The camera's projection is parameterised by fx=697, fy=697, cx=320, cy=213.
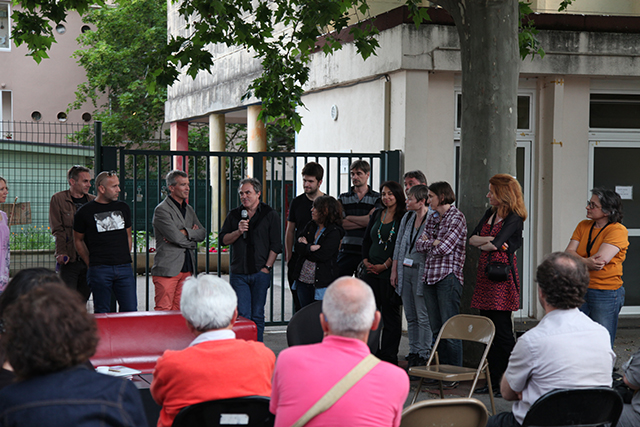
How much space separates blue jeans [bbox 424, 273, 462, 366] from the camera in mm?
6105

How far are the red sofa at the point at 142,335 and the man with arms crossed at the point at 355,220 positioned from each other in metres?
2.22

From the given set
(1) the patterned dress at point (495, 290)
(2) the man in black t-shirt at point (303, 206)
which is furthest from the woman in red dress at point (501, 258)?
(2) the man in black t-shirt at point (303, 206)

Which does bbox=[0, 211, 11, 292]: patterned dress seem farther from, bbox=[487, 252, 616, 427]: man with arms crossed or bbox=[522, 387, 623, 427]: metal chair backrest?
bbox=[522, 387, 623, 427]: metal chair backrest

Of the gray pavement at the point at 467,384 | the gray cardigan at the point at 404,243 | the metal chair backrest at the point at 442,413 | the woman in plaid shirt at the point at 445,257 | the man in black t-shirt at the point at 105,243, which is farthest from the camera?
the man in black t-shirt at the point at 105,243

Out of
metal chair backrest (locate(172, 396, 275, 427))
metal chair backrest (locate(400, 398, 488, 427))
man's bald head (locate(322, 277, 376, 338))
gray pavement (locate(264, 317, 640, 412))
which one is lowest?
gray pavement (locate(264, 317, 640, 412))

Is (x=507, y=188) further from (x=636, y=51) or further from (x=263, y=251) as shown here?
(x=636, y=51)

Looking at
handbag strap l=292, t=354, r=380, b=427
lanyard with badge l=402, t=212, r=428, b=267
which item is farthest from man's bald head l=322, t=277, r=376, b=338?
lanyard with badge l=402, t=212, r=428, b=267

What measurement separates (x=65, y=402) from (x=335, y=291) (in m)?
1.13

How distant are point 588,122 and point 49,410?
841 centimetres

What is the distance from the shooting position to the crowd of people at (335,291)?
2.59m

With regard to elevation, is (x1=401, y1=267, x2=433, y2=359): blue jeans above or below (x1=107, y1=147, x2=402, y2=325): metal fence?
below

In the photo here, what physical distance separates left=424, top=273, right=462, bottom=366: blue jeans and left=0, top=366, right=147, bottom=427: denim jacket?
14.2 feet

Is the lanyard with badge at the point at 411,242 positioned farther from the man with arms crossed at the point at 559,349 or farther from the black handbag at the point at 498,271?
the man with arms crossed at the point at 559,349

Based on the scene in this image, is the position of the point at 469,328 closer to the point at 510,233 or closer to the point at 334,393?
the point at 510,233
